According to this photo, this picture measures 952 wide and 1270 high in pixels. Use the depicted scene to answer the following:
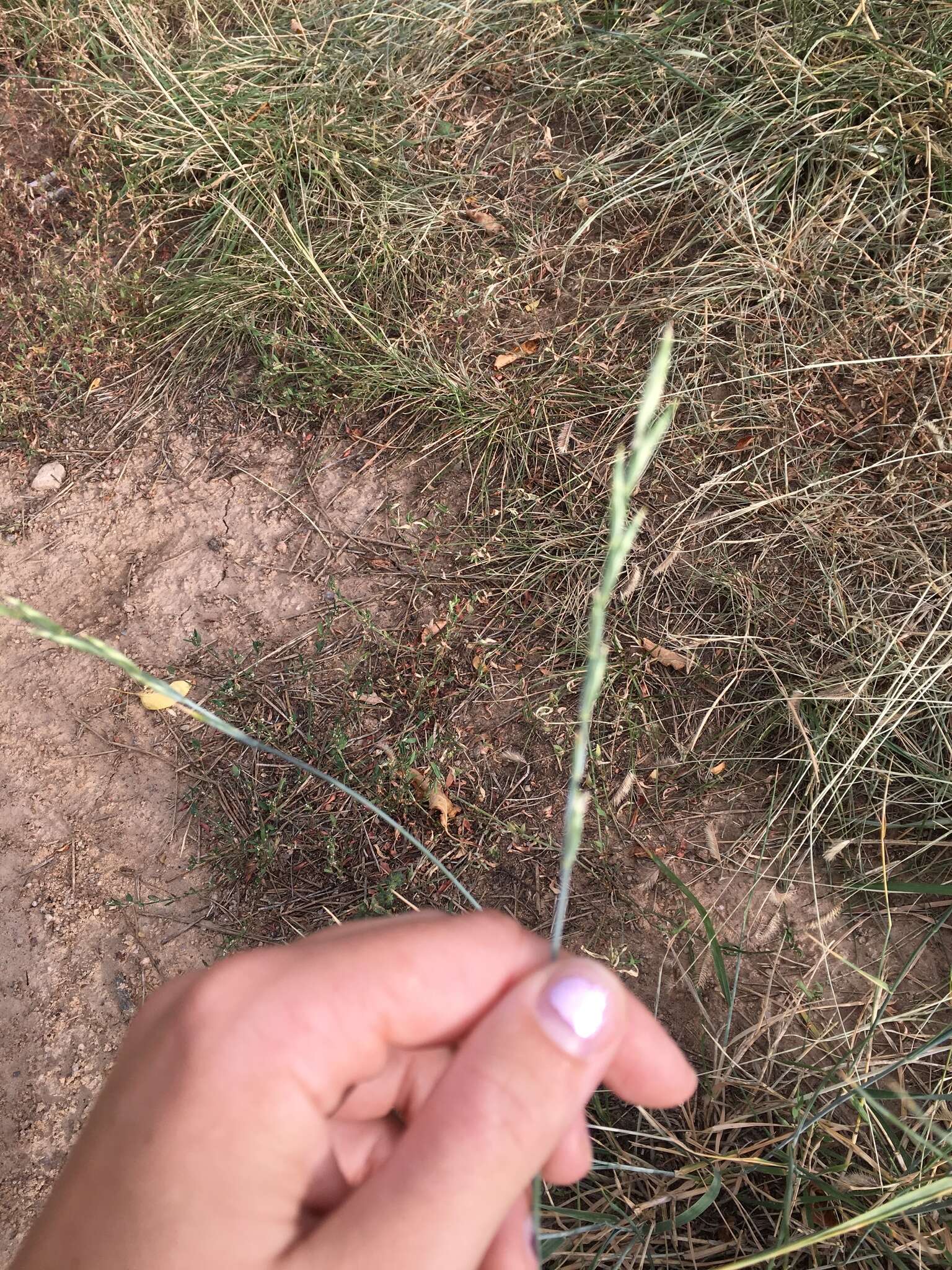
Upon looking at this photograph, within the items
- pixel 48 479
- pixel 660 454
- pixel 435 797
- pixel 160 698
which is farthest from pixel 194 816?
pixel 660 454

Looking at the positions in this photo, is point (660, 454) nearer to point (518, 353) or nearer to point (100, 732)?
point (518, 353)

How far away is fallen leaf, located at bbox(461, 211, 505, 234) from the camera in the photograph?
290 centimetres

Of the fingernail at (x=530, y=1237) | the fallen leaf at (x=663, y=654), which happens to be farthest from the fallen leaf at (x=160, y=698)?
the fingernail at (x=530, y=1237)

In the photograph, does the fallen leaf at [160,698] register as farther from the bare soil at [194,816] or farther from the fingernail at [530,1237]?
the fingernail at [530,1237]

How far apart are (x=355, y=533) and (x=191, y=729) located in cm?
80

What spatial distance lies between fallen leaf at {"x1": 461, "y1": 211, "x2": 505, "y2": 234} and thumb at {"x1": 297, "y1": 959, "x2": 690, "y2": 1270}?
260 cm

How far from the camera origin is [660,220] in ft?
9.09

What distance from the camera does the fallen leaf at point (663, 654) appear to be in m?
2.33

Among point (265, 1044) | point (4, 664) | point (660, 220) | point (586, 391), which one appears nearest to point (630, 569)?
point (586, 391)

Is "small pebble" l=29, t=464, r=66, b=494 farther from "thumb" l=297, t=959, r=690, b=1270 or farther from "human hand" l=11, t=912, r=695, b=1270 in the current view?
"thumb" l=297, t=959, r=690, b=1270

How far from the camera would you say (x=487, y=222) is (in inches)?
114

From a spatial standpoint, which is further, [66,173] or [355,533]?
[66,173]

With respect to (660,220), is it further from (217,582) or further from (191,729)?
(191,729)

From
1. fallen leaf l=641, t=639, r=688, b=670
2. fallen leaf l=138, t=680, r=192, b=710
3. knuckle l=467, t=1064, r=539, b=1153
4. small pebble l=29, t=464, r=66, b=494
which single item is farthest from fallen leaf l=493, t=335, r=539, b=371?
knuckle l=467, t=1064, r=539, b=1153
